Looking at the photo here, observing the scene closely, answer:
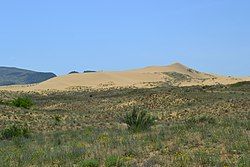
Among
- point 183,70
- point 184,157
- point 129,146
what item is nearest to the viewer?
point 184,157

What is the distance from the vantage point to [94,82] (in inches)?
3834

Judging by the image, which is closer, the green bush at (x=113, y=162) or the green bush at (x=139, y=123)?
the green bush at (x=113, y=162)

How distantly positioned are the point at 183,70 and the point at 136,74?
1701 centimetres

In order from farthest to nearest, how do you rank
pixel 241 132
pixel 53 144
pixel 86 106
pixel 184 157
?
pixel 86 106, pixel 53 144, pixel 241 132, pixel 184 157

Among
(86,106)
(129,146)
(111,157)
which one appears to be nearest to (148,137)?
(129,146)

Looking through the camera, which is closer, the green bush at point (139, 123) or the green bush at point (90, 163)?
the green bush at point (90, 163)

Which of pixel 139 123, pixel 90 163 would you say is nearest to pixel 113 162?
pixel 90 163

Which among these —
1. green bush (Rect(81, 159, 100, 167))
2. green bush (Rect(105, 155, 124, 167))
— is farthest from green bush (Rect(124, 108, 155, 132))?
green bush (Rect(81, 159, 100, 167))

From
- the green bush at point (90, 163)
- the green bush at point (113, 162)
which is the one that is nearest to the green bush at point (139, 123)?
the green bush at point (113, 162)

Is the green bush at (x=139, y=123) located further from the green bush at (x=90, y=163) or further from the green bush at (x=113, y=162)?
the green bush at (x=90, y=163)

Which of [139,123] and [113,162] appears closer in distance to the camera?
[113,162]

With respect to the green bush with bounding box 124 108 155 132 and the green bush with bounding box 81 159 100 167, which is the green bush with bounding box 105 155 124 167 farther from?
the green bush with bounding box 124 108 155 132

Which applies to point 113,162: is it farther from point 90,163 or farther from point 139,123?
point 139,123

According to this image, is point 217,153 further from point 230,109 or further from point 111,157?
point 230,109
